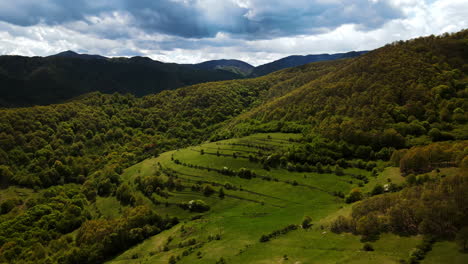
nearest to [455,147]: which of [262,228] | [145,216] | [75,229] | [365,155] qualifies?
[365,155]

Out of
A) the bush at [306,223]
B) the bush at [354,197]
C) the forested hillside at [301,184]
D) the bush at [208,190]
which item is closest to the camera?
the forested hillside at [301,184]

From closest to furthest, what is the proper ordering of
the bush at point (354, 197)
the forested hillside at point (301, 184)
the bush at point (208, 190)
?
1. the forested hillside at point (301, 184)
2. the bush at point (354, 197)
3. the bush at point (208, 190)

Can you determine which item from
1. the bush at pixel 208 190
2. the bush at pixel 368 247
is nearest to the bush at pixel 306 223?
the bush at pixel 368 247

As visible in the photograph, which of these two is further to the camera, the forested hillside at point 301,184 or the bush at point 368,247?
the forested hillside at point 301,184

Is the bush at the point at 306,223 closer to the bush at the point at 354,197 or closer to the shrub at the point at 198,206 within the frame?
the bush at the point at 354,197

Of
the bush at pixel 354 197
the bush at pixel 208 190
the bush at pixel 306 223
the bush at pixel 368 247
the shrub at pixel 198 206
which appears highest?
the bush at pixel 368 247

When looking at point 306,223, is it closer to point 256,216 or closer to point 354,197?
point 354,197

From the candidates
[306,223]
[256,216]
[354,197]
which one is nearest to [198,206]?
[256,216]

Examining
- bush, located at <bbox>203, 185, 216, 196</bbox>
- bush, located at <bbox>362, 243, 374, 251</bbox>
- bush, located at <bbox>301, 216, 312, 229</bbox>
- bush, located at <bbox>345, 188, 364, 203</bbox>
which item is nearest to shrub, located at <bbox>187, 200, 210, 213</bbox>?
bush, located at <bbox>203, 185, 216, 196</bbox>

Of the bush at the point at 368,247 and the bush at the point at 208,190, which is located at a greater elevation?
the bush at the point at 368,247

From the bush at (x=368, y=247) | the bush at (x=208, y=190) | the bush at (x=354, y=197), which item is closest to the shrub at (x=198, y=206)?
the bush at (x=208, y=190)
